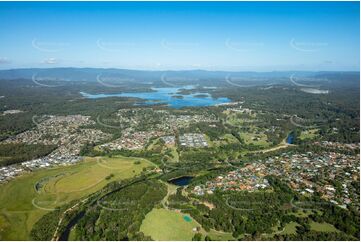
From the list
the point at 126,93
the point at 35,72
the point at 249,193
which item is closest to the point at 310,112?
the point at 249,193

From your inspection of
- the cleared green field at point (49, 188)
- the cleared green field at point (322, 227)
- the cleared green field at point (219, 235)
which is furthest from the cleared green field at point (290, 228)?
the cleared green field at point (49, 188)

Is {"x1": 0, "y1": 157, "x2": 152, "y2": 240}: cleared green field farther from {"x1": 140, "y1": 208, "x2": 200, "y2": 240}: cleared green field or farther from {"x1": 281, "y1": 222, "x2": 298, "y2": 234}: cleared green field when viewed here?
{"x1": 281, "y1": 222, "x2": 298, "y2": 234}: cleared green field

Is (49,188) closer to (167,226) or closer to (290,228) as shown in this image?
(167,226)

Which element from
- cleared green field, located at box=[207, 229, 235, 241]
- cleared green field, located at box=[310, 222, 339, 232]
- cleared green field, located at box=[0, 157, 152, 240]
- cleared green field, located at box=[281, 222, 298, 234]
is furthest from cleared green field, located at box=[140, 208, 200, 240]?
cleared green field, located at box=[310, 222, 339, 232]

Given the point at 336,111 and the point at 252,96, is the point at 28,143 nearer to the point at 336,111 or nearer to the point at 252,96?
the point at 336,111

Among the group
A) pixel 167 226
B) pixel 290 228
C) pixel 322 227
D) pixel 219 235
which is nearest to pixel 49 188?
pixel 167 226

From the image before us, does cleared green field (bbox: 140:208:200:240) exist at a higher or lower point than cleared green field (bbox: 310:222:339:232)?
lower

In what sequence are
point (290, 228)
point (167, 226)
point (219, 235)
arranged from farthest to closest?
point (167, 226) < point (290, 228) < point (219, 235)
